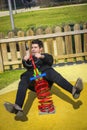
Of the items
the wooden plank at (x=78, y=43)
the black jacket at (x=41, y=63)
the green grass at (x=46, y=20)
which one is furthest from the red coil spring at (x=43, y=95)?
the green grass at (x=46, y=20)

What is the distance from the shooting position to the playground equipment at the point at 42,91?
16.5ft


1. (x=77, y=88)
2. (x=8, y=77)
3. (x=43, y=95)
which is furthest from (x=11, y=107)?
(x=8, y=77)

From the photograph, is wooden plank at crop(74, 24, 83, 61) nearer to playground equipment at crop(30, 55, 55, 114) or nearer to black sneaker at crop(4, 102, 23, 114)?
playground equipment at crop(30, 55, 55, 114)

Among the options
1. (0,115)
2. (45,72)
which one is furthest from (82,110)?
(0,115)

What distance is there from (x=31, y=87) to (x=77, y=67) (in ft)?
10.2

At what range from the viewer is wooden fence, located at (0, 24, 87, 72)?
8539mm

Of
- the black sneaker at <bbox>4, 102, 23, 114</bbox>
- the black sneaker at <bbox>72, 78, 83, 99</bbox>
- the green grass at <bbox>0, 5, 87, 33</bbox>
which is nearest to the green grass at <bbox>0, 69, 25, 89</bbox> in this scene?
the black sneaker at <bbox>4, 102, 23, 114</bbox>

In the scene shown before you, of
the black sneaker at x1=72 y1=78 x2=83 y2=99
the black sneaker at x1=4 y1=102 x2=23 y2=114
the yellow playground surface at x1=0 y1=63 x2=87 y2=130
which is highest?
the black sneaker at x1=72 y1=78 x2=83 y2=99

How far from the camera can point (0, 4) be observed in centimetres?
4216

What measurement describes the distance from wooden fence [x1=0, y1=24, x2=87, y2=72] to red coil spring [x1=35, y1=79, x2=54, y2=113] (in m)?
3.53

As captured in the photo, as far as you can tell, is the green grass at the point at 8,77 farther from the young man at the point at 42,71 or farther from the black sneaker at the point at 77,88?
the black sneaker at the point at 77,88

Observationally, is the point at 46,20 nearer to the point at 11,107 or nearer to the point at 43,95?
the point at 43,95

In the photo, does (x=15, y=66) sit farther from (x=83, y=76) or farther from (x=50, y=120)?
(x=50, y=120)

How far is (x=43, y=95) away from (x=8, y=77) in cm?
326
